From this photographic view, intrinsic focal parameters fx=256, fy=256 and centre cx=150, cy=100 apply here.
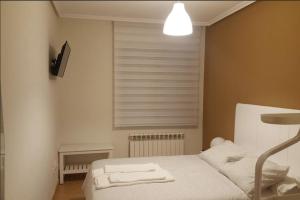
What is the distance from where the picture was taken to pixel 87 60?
2.92 m

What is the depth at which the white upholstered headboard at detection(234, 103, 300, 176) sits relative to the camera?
1.70m

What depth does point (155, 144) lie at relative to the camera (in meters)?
3.05

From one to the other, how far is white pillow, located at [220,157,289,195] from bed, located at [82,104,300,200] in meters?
0.04

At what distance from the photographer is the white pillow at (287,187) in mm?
1535

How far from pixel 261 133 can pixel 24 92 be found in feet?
5.62

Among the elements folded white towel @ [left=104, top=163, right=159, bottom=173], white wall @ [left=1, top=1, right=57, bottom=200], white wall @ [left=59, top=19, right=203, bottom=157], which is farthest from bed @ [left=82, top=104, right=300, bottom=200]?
white wall @ [left=59, top=19, right=203, bottom=157]

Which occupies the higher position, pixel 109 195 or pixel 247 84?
pixel 247 84

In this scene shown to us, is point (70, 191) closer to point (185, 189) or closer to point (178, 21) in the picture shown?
point (185, 189)

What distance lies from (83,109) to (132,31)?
1051mm

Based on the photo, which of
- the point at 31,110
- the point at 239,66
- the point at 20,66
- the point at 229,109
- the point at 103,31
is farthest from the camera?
the point at 103,31

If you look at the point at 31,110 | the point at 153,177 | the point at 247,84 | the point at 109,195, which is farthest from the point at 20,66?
the point at 247,84

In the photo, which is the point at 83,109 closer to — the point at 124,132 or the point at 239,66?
the point at 124,132

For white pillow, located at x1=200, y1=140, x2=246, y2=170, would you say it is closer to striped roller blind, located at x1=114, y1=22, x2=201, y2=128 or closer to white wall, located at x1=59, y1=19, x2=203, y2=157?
striped roller blind, located at x1=114, y1=22, x2=201, y2=128

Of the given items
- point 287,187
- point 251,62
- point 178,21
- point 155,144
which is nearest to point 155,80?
point 155,144
